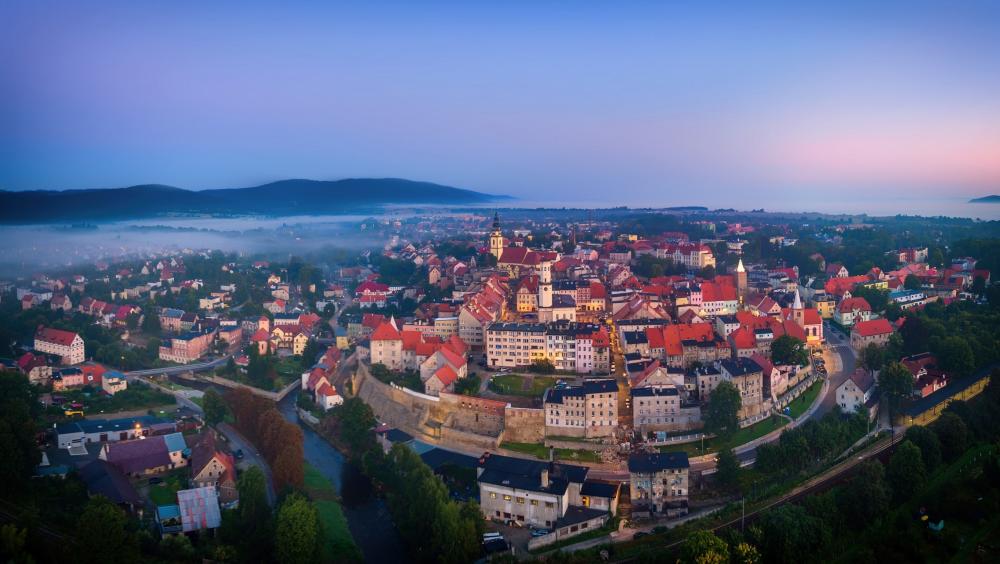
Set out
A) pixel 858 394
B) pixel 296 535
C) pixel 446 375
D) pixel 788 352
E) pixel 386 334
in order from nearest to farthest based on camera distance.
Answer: pixel 296 535 < pixel 858 394 < pixel 446 375 < pixel 788 352 < pixel 386 334

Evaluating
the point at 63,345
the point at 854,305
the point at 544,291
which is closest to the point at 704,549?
the point at 544,291

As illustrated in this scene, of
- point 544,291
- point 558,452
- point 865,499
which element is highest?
point 544,291

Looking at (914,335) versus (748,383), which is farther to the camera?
(914,335)

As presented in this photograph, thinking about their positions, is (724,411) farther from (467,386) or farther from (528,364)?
(467,386)

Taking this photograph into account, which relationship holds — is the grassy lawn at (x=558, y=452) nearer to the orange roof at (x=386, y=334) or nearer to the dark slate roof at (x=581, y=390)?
the dark slate roof at (x=581, y=390)

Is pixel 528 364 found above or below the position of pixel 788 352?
below

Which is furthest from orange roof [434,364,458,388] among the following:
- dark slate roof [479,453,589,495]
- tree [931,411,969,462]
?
tree [931,411,969,462]
